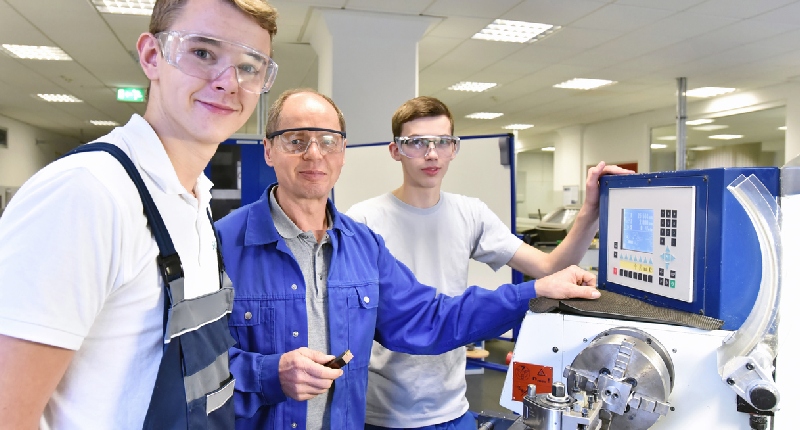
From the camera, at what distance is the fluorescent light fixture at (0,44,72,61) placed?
5805 millimetres

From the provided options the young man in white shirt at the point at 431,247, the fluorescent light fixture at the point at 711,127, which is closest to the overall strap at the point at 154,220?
the young man in white shirt at the point at 431,247

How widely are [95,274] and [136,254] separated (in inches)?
3.0

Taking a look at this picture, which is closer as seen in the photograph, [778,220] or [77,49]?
[778,220]

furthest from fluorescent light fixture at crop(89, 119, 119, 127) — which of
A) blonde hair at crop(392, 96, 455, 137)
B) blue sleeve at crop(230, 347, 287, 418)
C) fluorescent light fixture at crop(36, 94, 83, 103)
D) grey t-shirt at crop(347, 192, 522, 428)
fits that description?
blue sleeve at crop(230, 347, 287, 418)

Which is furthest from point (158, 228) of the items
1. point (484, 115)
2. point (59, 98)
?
point (484, 115)

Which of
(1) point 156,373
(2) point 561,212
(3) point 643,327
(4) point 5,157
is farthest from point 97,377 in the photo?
(4) point 5,157

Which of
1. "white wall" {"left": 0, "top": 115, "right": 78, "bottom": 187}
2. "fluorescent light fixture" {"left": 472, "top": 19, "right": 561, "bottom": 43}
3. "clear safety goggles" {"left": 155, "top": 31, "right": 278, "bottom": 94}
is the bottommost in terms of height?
"clear safety goggles" {"left": 155, "top": 31, "right": 278, "bottom": 94}

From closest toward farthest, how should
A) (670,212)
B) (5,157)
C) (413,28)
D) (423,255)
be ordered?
(670,212) < (423,255) < (413,28) < (5,157)

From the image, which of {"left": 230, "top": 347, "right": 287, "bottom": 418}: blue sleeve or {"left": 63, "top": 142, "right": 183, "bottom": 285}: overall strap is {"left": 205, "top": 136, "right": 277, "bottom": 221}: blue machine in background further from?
{"left": 63, "top": 142, "right": 183, "bottom": 285}: overall strap

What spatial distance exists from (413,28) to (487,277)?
2.49 meters

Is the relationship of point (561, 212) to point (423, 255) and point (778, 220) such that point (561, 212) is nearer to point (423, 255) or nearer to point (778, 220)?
point (423, 255)

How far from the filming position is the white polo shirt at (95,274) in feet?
2.17

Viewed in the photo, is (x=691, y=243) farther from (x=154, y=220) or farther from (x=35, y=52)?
(x=35, y=52)

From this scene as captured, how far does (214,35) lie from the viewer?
0.90 meters
